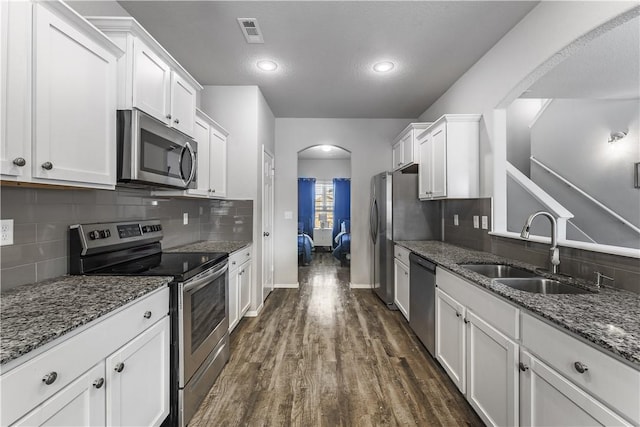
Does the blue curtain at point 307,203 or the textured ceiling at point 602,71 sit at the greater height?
the textured ceiling at point 602,71

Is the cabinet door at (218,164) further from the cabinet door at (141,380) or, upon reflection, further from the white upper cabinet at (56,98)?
the cabinet door at (141,380)

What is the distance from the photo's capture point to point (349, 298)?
4086 mm

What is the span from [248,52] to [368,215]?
2853 mm

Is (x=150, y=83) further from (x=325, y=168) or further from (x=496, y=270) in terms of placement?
(x=325, y=168)

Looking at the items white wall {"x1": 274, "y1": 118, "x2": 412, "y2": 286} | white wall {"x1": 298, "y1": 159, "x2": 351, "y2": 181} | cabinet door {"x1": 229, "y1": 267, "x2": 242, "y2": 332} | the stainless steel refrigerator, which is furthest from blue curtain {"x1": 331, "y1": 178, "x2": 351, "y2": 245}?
cabinet door {"x1": 229, "y1": 267, "x2": 242, "y2": 332}

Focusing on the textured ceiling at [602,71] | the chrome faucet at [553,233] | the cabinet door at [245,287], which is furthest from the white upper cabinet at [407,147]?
the cabinet door at [245,287]

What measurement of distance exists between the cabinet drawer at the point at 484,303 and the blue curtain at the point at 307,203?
20.4 ft

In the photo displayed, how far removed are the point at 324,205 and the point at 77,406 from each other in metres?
7.75

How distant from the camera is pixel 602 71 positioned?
2783mm

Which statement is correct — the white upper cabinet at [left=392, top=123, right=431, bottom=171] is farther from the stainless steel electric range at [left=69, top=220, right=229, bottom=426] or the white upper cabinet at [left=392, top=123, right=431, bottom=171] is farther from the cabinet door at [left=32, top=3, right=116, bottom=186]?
the cabinet door at [left=32, top=3, right=116, bottom=186]

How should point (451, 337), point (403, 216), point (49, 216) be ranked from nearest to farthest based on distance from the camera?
point (49, 216) < point (451, 337) < point (403, 216)

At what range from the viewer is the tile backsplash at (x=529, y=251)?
1424mm

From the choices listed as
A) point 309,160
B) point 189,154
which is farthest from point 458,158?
point 309,160

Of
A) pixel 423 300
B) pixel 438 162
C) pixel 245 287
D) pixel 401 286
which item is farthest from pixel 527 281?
pixel 245 287
